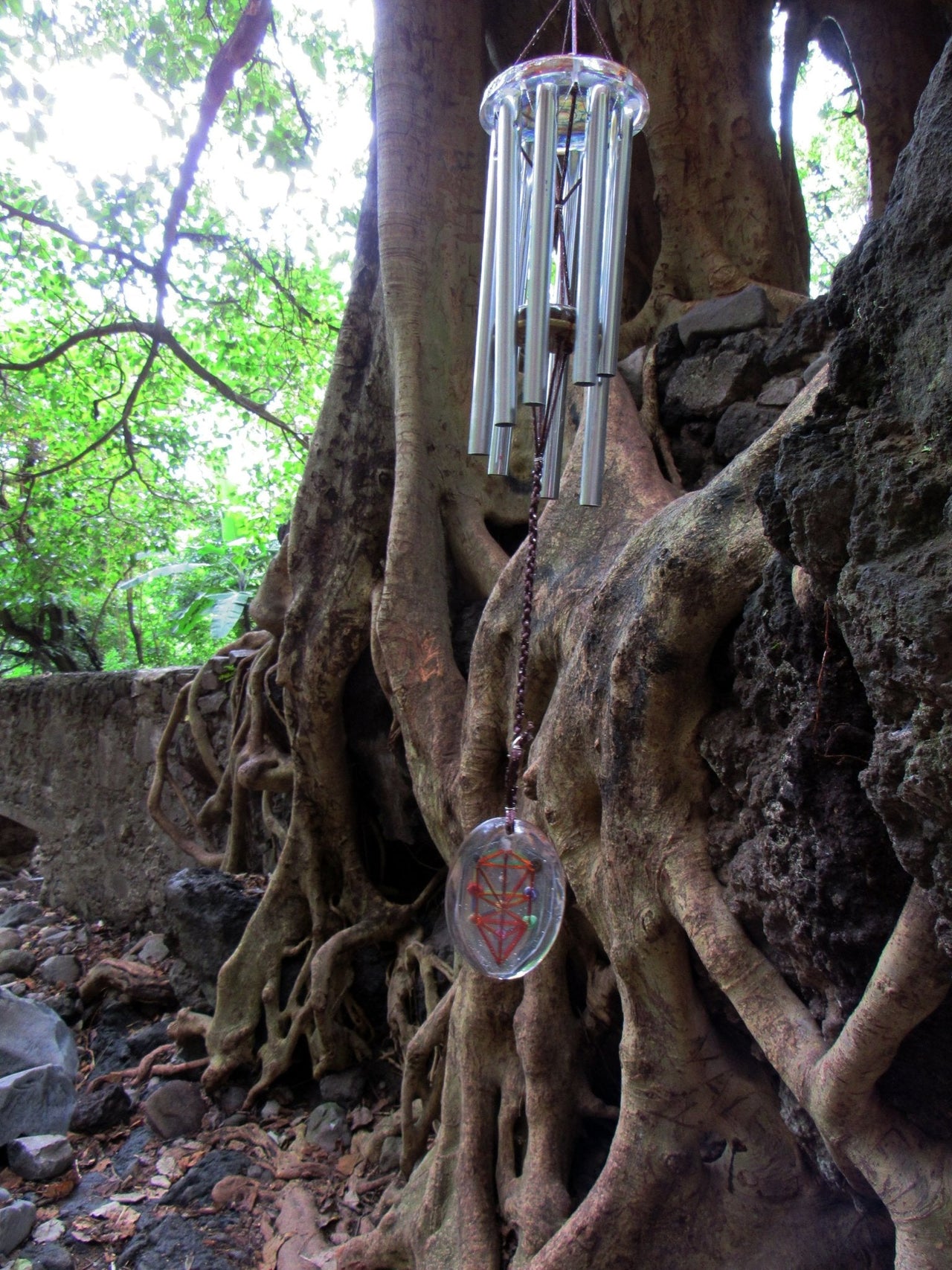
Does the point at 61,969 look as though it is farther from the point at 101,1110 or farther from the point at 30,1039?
the point at 101,1110

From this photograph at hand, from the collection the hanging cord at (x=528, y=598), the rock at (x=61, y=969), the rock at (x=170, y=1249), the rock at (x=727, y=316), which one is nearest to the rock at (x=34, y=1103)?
the rock at (x=170, y=1249)

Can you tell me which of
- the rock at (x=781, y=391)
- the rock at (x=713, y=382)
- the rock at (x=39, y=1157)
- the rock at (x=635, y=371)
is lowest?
the rock at (x=39, y=1157)

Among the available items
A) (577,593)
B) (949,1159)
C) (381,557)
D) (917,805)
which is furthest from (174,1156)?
(917,805)

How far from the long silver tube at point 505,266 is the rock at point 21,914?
5771 millimetres

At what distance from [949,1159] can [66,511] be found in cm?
844

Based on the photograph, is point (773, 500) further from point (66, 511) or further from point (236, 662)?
point (66, 511)

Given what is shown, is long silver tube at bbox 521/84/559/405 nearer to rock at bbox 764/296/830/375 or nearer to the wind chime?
the wind chime

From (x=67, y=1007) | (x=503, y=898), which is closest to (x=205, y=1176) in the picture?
(x=67, y=1007)

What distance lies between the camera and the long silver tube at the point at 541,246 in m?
1.75

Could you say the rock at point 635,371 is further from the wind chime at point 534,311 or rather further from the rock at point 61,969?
the rock at point 61,969

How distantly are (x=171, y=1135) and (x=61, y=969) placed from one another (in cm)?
185

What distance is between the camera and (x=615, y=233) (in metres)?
1.96

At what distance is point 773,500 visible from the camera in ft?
4.69

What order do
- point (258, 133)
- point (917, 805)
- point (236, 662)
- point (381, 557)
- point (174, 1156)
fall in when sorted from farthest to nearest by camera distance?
point (258, 133) < point (236, 662) < point (381, 557) < point (174, 1156) < point (917, 805)
